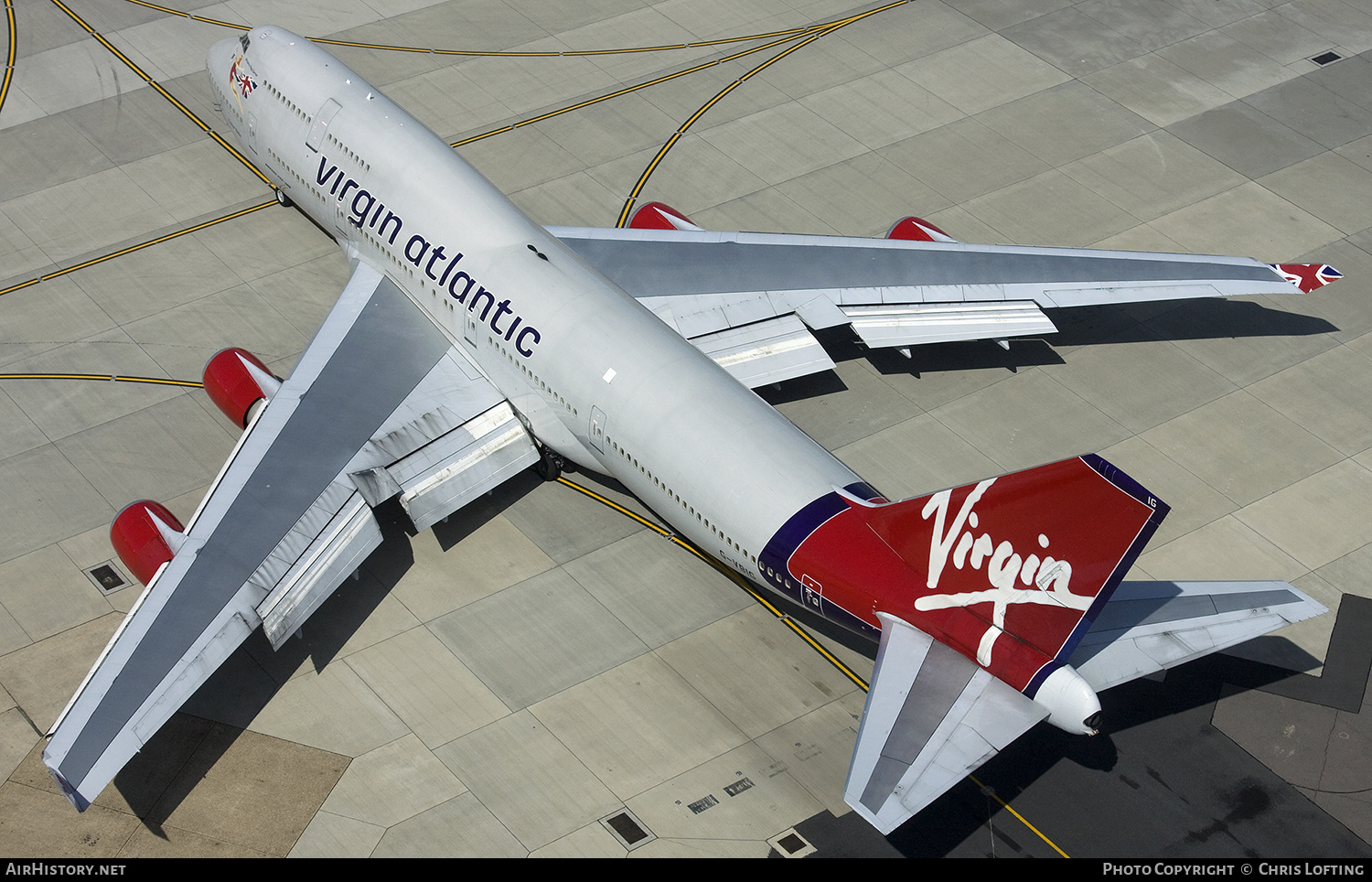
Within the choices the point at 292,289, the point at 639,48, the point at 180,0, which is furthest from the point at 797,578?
the point at 180,0

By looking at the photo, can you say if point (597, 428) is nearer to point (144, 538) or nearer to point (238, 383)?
point (238, 383)

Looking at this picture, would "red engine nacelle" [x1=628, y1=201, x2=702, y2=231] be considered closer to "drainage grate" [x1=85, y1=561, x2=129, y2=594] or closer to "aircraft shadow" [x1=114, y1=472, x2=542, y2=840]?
"aircraft shadow" [x1=114, y1=472, x2=542, y2=840]

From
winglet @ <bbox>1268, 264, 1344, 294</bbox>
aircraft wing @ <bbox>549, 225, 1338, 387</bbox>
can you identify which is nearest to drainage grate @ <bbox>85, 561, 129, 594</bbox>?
aircraft wing @ <bbox>549, 225, 1338, 387</bbox>

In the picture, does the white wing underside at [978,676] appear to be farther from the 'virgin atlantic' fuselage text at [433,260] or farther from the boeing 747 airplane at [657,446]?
the 'virgin atlantic' fuselage text at [433,260]

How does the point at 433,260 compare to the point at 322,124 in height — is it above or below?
below

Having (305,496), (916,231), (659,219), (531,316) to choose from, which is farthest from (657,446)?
(916,231)
